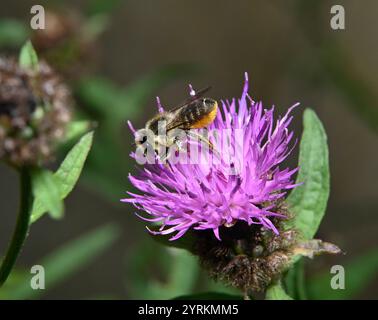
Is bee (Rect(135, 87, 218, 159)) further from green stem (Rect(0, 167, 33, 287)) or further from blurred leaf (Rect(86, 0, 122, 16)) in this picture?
blurred leaf (Rect(86, 0, 122, 16))

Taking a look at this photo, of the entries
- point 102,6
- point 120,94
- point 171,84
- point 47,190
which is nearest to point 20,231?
point 47,190

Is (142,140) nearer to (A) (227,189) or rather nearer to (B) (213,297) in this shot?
(A) (227,189)

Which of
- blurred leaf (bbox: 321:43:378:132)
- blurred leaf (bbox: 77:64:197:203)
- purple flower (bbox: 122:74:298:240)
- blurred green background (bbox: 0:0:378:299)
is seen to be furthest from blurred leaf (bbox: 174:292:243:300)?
blurred leaf (bbox: 321:43:378:132)

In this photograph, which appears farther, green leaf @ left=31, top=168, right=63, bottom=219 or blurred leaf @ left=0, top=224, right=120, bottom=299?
blurred leaf @ left=0, top=224, right=120, bottom=299

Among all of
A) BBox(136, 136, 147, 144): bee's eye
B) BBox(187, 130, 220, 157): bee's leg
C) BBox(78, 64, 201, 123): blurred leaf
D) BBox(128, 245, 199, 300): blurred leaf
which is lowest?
BBox(128, 245, 199, 300): blurred leaf

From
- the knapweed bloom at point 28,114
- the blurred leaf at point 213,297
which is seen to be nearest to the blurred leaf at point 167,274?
the blurred leaf at point 213,297

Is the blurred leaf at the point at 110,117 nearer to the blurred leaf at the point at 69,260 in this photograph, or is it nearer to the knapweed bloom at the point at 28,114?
the blurred leaf at the point at 69,260
